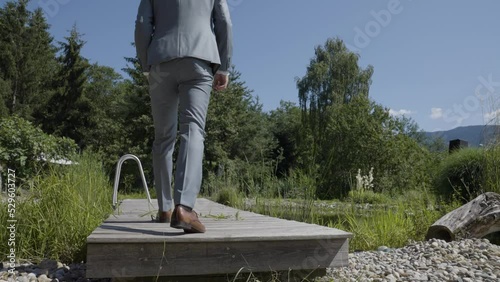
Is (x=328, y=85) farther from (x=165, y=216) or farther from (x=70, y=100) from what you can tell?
(x=165, y=216)

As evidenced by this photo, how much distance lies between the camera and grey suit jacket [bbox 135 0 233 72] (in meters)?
2.36

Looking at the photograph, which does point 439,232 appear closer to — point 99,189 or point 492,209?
point 492,209

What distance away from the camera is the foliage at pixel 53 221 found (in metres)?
3.23

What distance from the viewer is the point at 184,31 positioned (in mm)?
2379

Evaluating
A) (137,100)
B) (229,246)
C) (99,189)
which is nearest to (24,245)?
(99,189)

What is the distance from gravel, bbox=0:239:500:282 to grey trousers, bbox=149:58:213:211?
37.1 inches

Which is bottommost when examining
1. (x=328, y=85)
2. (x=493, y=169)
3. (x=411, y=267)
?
(x=411, y=267)

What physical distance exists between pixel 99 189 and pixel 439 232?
3575 millimetres

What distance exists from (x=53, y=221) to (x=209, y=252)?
1.70 m

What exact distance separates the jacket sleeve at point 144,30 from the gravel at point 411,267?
4.66 ft

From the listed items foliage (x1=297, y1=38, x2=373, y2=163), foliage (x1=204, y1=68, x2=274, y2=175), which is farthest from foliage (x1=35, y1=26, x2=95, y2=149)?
foliage (x1=297, y1=38, x2=373, y2=163)

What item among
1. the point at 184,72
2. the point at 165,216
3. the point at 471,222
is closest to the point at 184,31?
the point at 184,72

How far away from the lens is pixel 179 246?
209 centimetres
